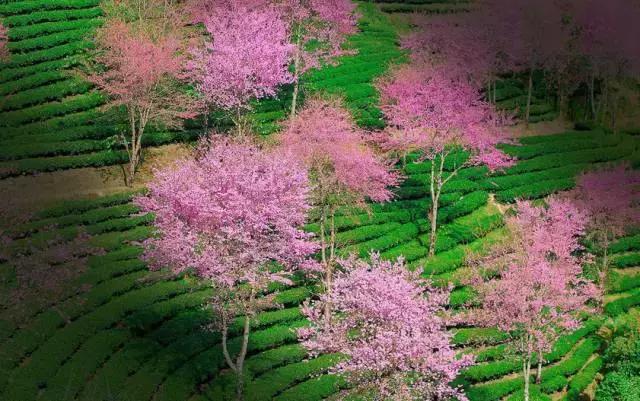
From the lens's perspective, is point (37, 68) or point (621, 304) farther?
point (37, 68)

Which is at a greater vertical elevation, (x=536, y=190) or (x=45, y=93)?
(x=45, y=93)

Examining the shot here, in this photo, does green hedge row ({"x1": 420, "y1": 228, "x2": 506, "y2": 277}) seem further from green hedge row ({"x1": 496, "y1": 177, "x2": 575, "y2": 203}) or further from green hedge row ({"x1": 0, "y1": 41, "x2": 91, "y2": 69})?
green hedge row ({"x1": 0, "y1": 41, "x2": 91, "y2": 69})

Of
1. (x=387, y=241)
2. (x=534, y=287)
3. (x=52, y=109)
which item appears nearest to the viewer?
(x=534, y=287)

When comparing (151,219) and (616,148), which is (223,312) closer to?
(151,219)

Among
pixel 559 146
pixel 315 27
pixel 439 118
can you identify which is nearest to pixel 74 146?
pixel 315 27

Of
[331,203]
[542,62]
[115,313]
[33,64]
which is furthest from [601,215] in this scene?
[33,64]

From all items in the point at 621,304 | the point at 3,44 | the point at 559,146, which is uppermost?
the point at 3,44

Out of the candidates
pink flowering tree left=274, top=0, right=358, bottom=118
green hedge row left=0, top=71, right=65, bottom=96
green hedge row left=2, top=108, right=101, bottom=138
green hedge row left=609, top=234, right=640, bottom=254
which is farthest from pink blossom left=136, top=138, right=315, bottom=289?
green hedge row left=609, top=234, right=640, bottom=254

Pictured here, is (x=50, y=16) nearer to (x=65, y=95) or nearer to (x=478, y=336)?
(x=65, y=95)

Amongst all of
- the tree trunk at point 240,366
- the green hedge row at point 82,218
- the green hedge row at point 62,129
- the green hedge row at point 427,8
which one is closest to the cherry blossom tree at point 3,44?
the green hedge row at point 62,129
